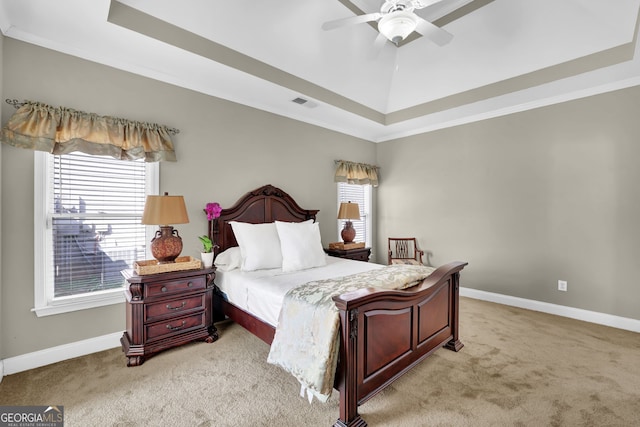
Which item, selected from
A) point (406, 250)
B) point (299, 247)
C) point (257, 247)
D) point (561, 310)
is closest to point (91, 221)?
point (257, 247)

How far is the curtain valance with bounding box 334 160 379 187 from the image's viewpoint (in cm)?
490

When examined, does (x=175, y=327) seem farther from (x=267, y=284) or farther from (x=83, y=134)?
(x=83, y=134)

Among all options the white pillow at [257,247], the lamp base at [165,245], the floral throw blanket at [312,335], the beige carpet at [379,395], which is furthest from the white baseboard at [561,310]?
the lamp base at [165,245]

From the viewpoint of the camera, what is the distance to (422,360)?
2357 mm

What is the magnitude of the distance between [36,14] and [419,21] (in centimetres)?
302

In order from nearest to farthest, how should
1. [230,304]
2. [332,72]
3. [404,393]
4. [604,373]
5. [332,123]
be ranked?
[404,393], [604,373], [230,304], [332,72], [332,123]

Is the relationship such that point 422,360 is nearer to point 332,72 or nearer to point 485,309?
point 485,309

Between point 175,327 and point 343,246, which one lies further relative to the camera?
point 343,246

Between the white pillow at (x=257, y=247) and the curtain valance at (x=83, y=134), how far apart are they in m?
1.10

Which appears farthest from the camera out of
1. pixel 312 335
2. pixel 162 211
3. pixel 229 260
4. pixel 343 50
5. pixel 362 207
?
pixel 362 207

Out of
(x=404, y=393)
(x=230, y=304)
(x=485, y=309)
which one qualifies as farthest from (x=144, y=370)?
(x=485, y=309)

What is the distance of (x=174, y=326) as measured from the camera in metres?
2.67

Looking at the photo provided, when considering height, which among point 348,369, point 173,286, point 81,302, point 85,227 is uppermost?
point 85,227

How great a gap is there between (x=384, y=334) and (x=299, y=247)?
1.41 metres
